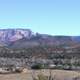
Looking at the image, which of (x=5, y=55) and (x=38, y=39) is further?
(x=38, y=39)

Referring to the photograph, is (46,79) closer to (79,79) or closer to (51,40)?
(79,79)

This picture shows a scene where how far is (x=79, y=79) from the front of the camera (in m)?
37.1

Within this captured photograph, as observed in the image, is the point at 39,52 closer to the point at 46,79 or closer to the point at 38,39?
the point at 38,39

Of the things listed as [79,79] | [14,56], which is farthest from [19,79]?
[14,56]

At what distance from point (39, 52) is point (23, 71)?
223 feet

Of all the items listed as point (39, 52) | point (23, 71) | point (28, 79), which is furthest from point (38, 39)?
point (28, 79)

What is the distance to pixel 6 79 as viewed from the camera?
145 feet

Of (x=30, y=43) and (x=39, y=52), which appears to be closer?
(x=39, y=52)

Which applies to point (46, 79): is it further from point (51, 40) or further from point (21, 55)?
point (51, 40)

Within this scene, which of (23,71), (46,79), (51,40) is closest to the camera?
(46,79)

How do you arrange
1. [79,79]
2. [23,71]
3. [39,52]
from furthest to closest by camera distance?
[39,52] < [23,71] < [79,79]

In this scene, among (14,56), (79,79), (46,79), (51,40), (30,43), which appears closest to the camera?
(46,79)

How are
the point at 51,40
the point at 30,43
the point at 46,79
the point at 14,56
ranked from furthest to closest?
the point at 51,40, the point at 30,43, the point at 14,56, the point at 46,79

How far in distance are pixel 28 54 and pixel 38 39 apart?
66969mm
